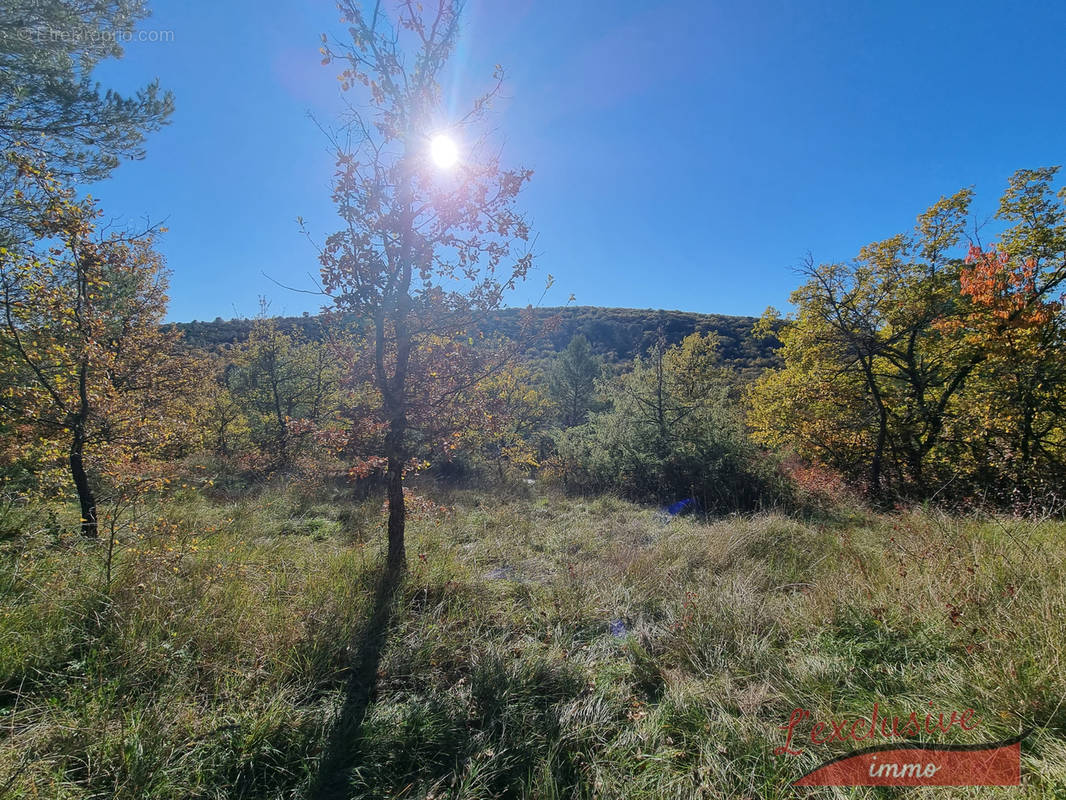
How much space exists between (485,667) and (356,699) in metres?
0.94

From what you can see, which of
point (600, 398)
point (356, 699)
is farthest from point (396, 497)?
point (600, 398)

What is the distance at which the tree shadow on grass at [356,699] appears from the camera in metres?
2.07

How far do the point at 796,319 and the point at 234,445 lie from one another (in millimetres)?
22071

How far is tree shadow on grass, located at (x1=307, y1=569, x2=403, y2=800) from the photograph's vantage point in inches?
81.4

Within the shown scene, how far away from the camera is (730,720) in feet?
7.73

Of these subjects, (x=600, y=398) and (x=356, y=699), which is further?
(x=600, y=398)

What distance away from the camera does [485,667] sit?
9.57 ft

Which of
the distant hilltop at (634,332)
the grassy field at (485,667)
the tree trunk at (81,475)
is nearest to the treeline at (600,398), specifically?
the tree trunk at (81,475)

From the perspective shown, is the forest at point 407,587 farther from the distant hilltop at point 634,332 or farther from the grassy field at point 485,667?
the distant hilltop at point 634,332

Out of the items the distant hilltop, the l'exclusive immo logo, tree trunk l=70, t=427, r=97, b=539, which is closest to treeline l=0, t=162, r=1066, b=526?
tree trunk l=70, t=427, r=97, b=539

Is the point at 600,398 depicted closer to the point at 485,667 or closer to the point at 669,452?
the point at 669,452

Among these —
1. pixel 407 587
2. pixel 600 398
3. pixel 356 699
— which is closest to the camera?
pixel 356 699

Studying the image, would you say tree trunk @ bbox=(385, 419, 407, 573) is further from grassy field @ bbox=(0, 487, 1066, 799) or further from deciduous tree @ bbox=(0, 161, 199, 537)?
deciduous tree @ bbox=(0, 161, 199, 537)

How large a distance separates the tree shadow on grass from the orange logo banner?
8.26ft
